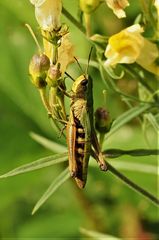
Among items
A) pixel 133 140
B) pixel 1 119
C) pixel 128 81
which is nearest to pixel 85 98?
pixel 128 81

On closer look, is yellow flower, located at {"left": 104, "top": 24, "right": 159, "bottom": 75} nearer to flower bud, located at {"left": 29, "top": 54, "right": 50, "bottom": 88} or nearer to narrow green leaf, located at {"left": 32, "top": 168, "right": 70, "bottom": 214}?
flower bud, located at {"left": 29, "top": 54, "right": 50, "bottom": 88}

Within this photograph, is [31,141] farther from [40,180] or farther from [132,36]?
[132,36]

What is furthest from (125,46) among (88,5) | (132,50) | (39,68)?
(39,68)

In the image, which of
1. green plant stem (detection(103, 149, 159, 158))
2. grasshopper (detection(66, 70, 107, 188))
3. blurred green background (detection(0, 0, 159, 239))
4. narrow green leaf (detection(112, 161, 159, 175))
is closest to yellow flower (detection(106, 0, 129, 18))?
grasshopper (detection(66, 70, 107, 188))

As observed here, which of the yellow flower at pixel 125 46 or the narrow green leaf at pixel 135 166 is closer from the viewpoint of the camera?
the yellow flower at pixel 125 46

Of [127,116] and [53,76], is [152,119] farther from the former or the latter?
[53,76]

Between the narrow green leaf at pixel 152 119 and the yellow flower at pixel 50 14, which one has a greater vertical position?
the yellow flower at pixel 50 14

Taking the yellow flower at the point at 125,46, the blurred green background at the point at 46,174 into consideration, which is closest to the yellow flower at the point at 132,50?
the yellow flower at the point at 125,46

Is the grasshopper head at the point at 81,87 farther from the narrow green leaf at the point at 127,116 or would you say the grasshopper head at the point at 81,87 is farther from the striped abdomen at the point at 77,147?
the narrow green leaf at the point at 127,116
